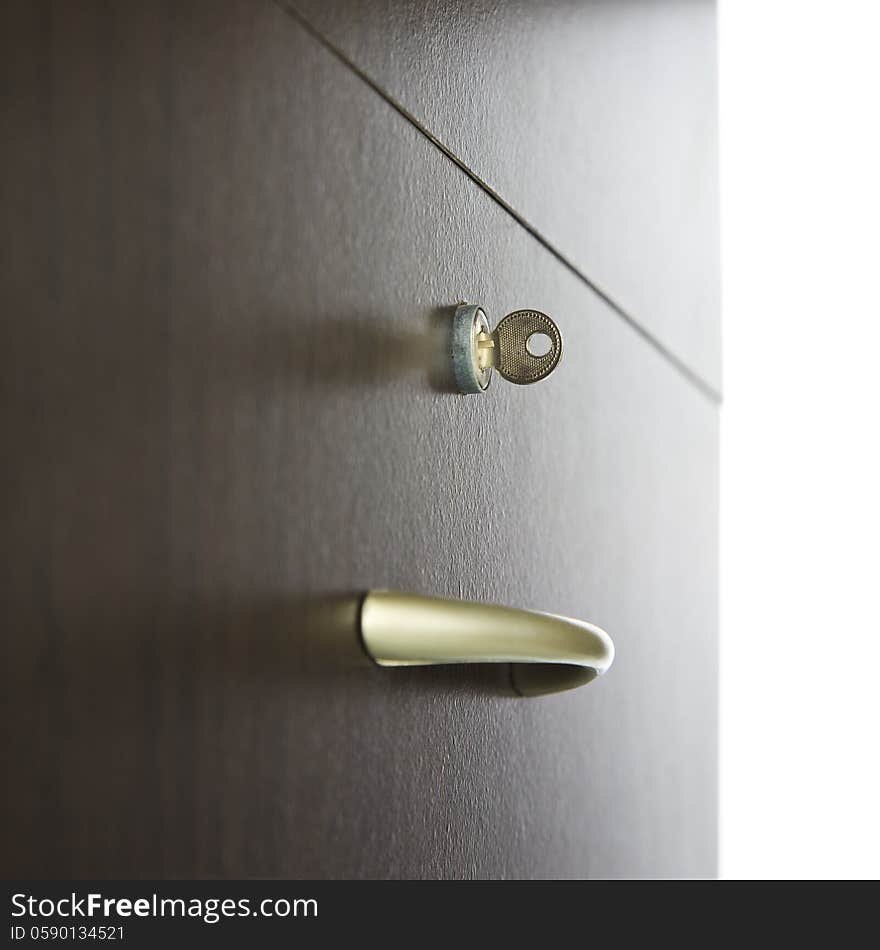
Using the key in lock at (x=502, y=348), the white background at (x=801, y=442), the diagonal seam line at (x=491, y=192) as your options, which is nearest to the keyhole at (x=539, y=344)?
the diagonal seam line at (x=491, y=192)

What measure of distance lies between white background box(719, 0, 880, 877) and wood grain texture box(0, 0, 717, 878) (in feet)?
2.73

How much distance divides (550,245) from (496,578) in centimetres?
11

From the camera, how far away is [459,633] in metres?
0.24

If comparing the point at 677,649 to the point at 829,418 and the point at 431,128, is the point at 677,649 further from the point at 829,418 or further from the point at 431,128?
the point at 829,418

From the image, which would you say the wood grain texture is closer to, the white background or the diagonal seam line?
the diagonal seam line

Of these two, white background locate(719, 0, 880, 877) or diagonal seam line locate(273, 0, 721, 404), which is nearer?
diagonal seam line locate(273, 0, 721, 404)

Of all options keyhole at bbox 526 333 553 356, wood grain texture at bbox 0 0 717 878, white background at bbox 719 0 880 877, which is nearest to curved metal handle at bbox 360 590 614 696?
wood grain texture at bbox 0 0 717 878

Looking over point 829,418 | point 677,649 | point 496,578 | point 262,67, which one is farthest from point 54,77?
point 829,418

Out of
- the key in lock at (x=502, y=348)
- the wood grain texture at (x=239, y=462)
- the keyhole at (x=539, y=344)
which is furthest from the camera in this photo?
the keyhole at (x=539, y=344)

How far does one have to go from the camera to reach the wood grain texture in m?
0.15

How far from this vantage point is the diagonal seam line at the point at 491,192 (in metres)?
0.21

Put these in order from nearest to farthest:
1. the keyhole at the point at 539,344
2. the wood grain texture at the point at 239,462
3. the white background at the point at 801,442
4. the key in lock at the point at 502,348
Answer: the wood grain texture at the point at 239,462
the key in lock at the point at 502,348
the keyhole at the point at 539,344
the white background at the point at 801,442

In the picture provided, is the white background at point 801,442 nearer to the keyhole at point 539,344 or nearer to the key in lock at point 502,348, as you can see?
the keyhole at point 539,344

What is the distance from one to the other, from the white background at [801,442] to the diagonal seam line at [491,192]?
581 mm
